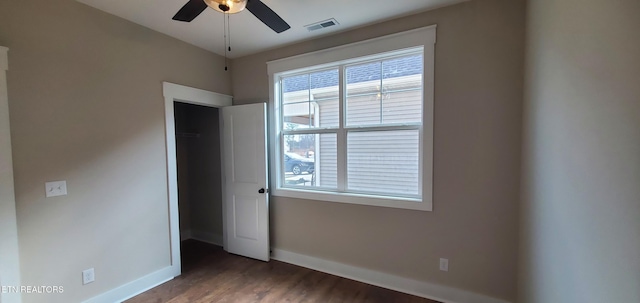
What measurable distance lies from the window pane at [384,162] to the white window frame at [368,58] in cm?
8

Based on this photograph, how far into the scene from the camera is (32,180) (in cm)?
191

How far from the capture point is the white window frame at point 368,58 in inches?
91.0

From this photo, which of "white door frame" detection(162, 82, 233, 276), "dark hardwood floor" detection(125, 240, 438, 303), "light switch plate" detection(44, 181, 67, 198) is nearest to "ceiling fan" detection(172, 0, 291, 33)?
"white door frame" detection(162, 82, 233, 276)

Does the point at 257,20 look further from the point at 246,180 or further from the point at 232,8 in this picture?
the point at 246,180

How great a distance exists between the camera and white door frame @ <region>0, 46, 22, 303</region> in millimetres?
1743

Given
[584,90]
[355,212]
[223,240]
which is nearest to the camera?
[584,90]

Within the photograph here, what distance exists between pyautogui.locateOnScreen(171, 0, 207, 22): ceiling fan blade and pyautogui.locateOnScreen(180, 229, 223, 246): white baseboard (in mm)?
3144

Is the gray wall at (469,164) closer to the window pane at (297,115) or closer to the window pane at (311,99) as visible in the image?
the window pane at (311,99)

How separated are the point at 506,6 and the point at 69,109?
12.3 ft

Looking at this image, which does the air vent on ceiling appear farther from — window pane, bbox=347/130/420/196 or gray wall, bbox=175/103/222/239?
gray wall, bbox=175/103/222/239

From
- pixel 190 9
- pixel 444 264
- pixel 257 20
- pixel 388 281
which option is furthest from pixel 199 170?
pixel 444 264

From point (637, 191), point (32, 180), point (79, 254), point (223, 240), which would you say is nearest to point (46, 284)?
point (79, 254)

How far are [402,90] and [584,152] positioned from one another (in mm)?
1569

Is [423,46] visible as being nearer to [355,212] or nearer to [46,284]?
[355,212]
